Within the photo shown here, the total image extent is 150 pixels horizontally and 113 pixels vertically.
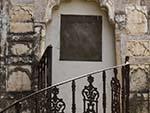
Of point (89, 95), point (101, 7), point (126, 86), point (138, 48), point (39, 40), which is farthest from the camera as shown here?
point (101, 7)

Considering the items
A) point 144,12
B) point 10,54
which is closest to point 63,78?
point 10,54

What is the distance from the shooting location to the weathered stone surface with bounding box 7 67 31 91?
5.75m

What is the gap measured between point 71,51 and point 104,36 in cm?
55

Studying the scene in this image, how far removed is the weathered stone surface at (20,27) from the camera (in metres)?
5.91

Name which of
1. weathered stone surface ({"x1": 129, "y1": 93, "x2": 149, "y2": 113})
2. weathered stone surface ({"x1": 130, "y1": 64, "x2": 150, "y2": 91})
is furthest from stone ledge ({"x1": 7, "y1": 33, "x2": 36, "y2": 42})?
weathered stone surface ({"x1": 129, "y1": 93, "x2": 149, "y2": 113})

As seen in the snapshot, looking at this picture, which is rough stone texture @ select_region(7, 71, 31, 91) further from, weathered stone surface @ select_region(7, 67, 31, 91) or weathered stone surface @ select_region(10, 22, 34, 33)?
weathered stone surface @ select_region(10, 22, 34, 33)

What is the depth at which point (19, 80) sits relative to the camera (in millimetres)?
5781

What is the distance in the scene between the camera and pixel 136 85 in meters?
5.91

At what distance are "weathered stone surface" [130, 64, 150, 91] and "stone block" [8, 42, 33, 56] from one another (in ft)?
5.03

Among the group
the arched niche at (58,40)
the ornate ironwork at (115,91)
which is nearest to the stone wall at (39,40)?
the arched niche at (58,40)

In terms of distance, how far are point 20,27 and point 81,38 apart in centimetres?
93

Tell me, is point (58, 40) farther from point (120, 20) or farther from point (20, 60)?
point (120, 20)

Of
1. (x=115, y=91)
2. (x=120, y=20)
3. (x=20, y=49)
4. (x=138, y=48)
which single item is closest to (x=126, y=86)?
(x=115, y=91)

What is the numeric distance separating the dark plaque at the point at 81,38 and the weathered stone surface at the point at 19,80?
2.05 feet
